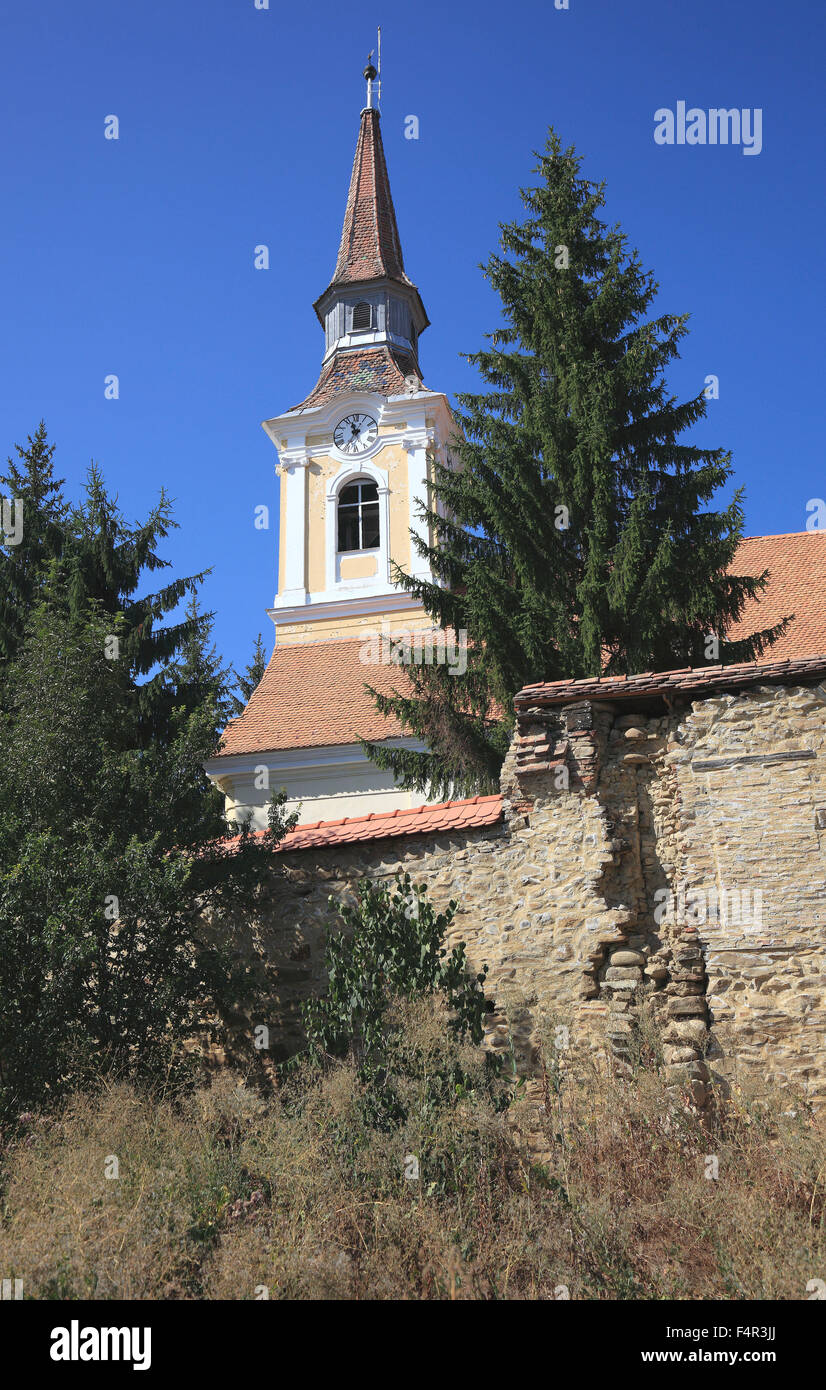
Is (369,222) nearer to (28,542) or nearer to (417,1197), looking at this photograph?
(28,542)

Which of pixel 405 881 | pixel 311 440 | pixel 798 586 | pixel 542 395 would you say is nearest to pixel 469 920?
pixel 405 881

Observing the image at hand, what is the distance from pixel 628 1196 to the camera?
6660mm

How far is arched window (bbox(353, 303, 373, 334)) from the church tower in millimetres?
37

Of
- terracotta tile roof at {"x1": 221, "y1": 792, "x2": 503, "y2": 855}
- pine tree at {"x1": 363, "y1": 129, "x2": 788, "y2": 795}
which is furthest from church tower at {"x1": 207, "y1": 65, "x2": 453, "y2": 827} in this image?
terracotta tile roof at {"x1": 221, "y1": 792, "x2": 503, "y2": 855}

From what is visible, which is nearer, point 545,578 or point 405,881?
point 405,881

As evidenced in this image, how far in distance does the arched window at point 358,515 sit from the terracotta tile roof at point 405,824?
52.0 feet

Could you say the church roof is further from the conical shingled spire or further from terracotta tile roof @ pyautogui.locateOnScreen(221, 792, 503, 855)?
the conical shingled spire

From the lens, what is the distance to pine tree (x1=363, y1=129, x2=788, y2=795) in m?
11.6

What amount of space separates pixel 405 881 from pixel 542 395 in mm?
6385

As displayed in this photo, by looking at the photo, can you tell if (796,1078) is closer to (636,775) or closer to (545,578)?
(636,775)

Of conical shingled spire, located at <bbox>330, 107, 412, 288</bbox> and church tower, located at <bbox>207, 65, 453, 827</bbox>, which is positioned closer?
church tower, located at <bbox>207, 65, 453, 827</bbox>

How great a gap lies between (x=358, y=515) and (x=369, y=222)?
9.56 m

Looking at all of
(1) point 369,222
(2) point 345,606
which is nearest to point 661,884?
(2) point 345,606

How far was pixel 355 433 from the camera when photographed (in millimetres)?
25938
